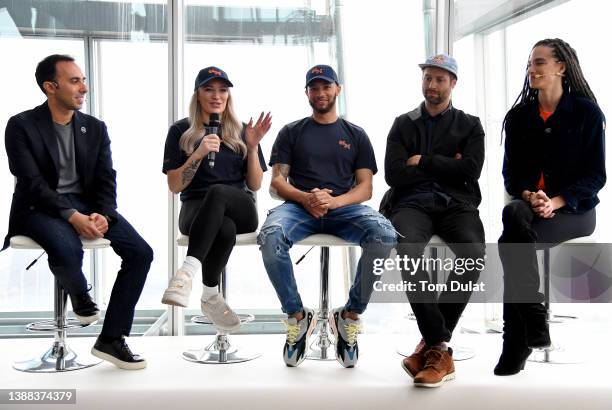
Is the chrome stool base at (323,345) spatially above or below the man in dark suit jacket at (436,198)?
below

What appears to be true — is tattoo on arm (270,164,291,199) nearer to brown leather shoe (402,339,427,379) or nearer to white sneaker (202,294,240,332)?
white sneaker (202,294,240,332)

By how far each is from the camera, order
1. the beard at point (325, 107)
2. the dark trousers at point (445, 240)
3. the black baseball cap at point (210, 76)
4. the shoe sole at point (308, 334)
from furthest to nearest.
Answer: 1. the beard at point (325, 107)
2. the black baseball cap at point (210, 76)
3. the shoe sole at point (308, 334)
4. the dark trousers at point (445, 240)

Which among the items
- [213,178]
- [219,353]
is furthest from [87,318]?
[213,178]

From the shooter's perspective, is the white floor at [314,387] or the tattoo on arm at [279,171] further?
the tattoo on arm at [279,171]

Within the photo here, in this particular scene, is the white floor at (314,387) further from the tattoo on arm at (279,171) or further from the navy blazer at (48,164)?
the tattoo on arm at (279,171)

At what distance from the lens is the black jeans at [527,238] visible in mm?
2713

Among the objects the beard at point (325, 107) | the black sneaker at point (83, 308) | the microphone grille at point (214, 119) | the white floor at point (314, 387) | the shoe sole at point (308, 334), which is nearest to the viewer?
the white floor at point (314, 387)

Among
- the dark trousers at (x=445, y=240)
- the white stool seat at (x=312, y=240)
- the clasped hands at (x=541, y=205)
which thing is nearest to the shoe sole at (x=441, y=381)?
the dark trousers at (x=445, y=240)

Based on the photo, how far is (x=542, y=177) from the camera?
305 cm

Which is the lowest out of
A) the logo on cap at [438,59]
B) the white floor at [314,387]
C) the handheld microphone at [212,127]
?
the white floor at [314,387]

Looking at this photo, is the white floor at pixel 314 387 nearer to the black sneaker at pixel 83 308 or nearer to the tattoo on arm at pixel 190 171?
the black sneaker at pixel 83 308

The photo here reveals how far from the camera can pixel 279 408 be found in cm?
258

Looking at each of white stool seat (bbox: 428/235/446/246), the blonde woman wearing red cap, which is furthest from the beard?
white stool seat (bbox: 428/235/446/246)

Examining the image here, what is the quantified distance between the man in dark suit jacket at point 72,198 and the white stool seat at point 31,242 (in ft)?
0.09
